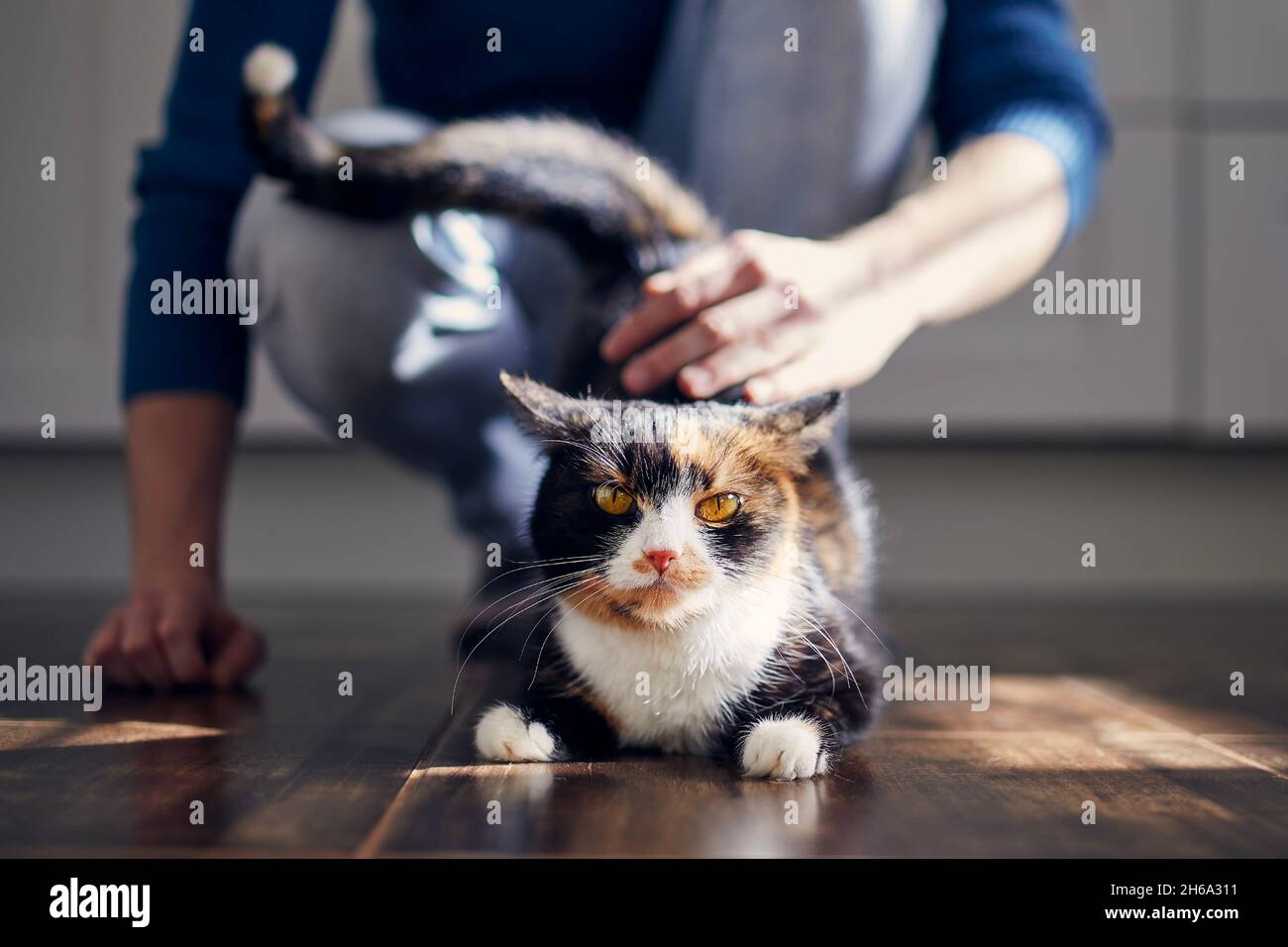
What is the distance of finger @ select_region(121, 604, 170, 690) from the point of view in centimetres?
99

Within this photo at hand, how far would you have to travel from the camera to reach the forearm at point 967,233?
0.92 meters

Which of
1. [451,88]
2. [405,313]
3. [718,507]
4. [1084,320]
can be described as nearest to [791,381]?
[718,507]

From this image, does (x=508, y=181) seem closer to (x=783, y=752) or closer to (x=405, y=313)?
(x=405, y=313)

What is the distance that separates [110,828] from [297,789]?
0.37 feet

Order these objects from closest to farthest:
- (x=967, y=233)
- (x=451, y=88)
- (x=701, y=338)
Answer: (x=701, y=338) < (x=967, y=233) < (x=451, y=88)

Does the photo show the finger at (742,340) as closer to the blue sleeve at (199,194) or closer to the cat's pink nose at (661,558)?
the cat's pink nose at (661,558)

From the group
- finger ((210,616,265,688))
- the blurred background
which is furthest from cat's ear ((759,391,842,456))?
the blurred background

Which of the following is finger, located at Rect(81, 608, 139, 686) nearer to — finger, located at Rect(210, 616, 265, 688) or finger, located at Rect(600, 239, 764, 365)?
finger, located at Rect(210, 616, 265, 688)

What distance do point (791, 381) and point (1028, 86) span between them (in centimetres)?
44

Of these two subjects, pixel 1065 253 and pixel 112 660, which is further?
pixel 1065 253

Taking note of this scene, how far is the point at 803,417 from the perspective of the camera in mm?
723

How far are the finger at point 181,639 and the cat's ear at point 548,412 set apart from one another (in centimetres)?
50

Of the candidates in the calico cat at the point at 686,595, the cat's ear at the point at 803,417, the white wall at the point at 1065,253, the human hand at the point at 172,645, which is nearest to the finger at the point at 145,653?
the human hand at the point at 172,645

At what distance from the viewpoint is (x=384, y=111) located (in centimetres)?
129
